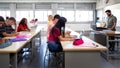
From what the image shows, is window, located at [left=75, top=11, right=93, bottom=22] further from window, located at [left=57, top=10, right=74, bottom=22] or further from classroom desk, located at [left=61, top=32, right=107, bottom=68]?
classroom desk, located at [left=61, top=32, right=107, bottom=68]

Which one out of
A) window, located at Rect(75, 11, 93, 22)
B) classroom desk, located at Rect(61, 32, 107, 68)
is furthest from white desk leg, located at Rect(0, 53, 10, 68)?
window, located at Rect(75, 11, 93, 22)

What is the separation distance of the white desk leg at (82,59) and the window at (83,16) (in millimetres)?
10498

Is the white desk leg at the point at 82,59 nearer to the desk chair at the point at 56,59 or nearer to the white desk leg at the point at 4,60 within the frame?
the white desk leg at the point at 4,60

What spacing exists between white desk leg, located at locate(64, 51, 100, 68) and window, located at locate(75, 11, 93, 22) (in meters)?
10.5

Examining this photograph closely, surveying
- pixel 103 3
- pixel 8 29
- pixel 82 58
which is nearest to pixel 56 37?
pixel 82 58

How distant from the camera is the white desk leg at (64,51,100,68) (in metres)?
3.20

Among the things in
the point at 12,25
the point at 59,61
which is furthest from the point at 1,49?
the point at 12,25

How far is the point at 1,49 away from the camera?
294cm

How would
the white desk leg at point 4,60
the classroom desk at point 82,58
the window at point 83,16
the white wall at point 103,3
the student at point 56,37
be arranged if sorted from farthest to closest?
the window at point 83,16
the white wall at point 103,3
the student at point 56,37
the classroom desk at point 82,58
the white desk leg at point 4,60

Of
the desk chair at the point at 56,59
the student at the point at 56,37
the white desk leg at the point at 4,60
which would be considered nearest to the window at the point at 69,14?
the desk chair at the point at 56,59

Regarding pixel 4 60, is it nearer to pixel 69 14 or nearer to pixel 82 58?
pixel 82 58

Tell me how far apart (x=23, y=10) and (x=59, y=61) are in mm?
9275

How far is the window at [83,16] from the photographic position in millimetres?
13539

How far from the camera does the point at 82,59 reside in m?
3.22
